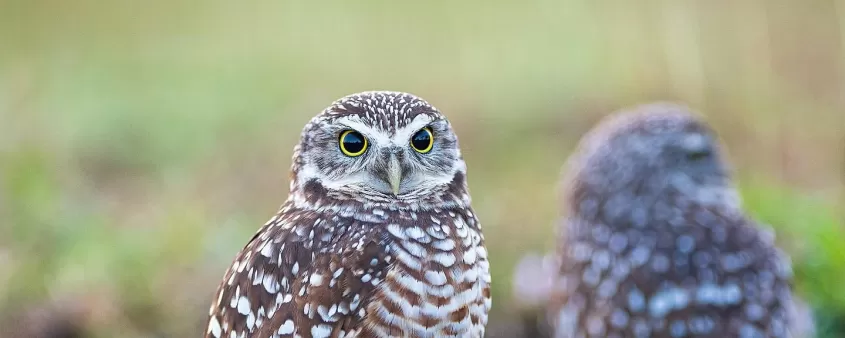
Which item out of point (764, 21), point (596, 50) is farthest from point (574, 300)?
point (596, 50)

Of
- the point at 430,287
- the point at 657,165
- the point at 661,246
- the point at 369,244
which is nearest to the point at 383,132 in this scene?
the point at 369,244

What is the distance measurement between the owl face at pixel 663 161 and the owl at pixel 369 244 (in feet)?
5.10

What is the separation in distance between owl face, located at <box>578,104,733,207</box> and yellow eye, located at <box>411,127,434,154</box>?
1.64m

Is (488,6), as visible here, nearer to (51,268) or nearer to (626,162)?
(626,162)

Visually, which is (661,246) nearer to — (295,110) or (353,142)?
(353,142)

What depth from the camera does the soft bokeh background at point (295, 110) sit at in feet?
11.7

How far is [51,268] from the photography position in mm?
3445

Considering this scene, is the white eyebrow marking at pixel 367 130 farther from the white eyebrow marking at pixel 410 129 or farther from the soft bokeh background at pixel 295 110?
the soft bokeh background at pixel 295 110

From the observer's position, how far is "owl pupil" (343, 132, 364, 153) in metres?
1.98

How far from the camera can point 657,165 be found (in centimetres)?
346

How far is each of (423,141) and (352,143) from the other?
17 cm

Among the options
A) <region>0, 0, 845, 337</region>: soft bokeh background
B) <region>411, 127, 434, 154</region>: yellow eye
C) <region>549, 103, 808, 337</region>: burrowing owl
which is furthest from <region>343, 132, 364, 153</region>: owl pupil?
<region>0, 0, 845, 337</region>: soft bokeh background

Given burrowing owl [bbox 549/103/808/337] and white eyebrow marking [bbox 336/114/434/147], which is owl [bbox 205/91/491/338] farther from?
burrowing owl [bbox 549/103/808/337]

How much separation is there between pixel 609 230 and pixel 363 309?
172 centimetres
